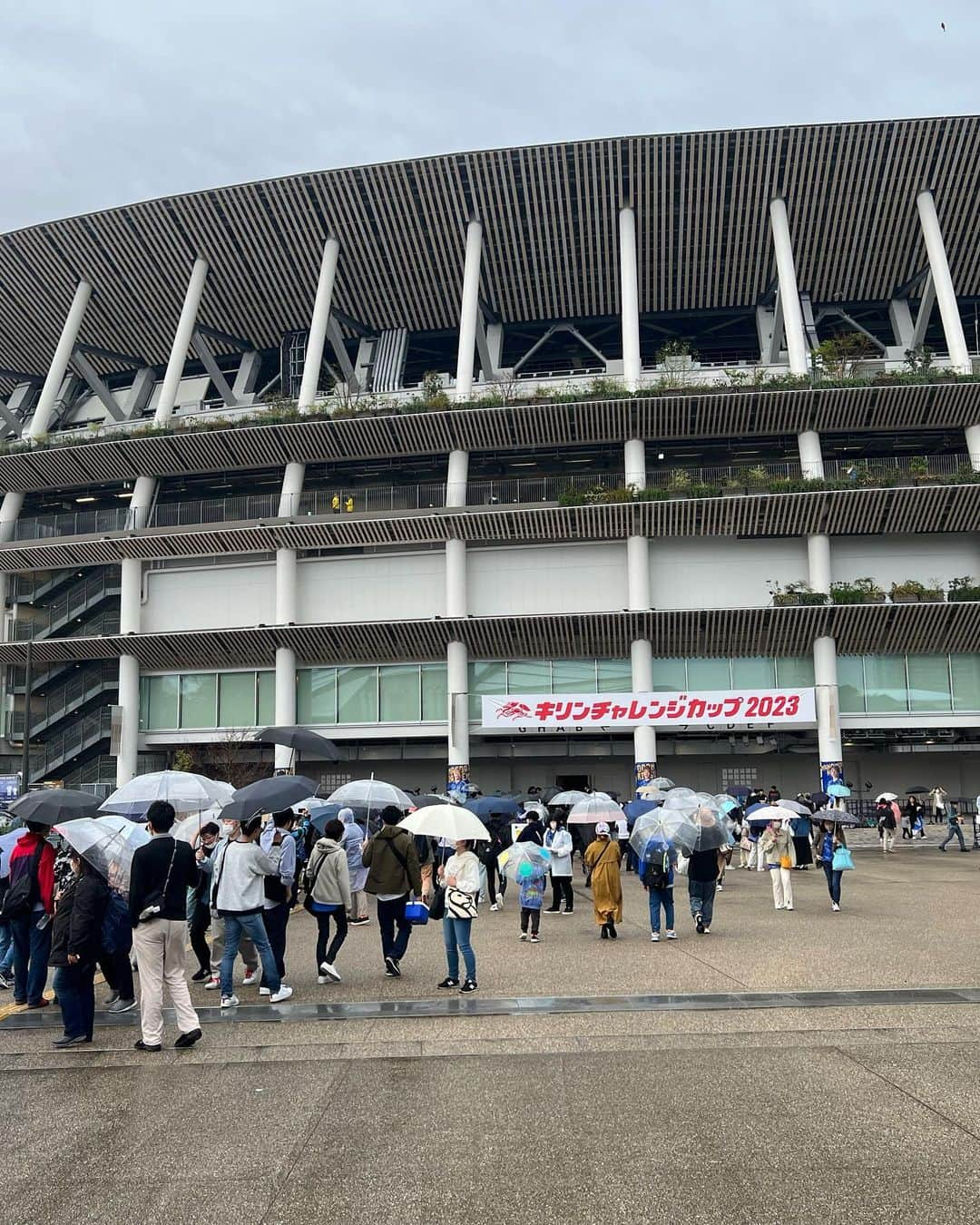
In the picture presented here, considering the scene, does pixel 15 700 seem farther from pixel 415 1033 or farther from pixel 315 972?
pixel 415 1033

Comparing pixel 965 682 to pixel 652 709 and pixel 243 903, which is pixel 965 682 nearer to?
pixel 652 709

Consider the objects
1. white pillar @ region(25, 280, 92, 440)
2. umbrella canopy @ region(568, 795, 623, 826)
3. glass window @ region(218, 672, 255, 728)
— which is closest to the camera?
umbrella canopy @ region(568, 795, 623, 826)

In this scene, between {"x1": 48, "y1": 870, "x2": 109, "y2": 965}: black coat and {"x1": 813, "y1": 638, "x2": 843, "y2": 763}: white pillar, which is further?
{"x1": 813, "y1": 638, "x2": 843, "y2": 763}: white pillar

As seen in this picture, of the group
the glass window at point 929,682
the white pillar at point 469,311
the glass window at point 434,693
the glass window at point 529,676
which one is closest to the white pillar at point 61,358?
the white pillar at point 469,311

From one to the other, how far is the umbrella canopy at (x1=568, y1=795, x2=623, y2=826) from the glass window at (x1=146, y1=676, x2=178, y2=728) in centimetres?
3212

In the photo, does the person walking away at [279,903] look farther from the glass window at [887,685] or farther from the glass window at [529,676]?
the glass window at [887,685]

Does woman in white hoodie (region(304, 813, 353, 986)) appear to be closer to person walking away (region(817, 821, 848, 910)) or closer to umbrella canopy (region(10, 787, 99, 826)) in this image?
umbrella canopy (region(10, 787, 99, 826))

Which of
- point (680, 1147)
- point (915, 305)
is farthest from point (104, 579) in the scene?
point (680, 1147)

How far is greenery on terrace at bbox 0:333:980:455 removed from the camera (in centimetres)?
3931

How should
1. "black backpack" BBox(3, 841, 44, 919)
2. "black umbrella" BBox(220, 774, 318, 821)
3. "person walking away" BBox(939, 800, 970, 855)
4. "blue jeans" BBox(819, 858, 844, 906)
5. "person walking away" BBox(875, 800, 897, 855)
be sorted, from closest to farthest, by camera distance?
"black backpack" BBox(3, 841, 44, 919) → "black umbrella" BBox(220, 774, 318, 821) → "blue jeans" BBox(819, 858, 844, 906) → "person walking away" BBox(939, 800, 970, 855) → "person walking away" BBox(875, 800, 897, 855)

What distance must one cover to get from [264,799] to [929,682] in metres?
35.0

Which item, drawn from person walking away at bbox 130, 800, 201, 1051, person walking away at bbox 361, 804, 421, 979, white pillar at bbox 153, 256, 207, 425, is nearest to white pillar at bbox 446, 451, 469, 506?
white pillar at bbox 153, 256, 207, 425

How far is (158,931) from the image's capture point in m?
8.55

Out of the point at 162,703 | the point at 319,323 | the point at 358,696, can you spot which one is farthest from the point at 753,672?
the point at 162,703
